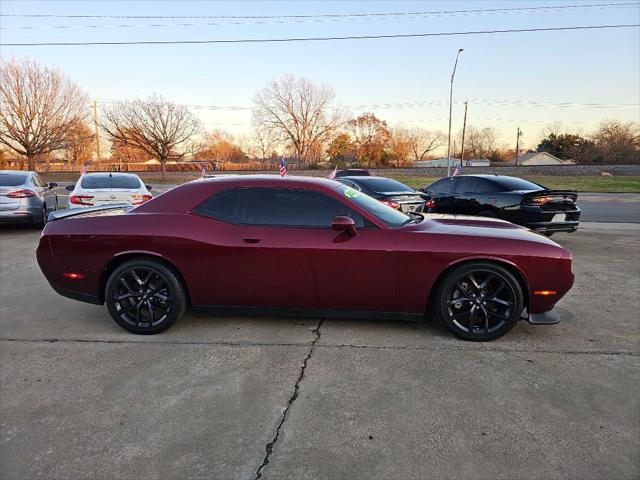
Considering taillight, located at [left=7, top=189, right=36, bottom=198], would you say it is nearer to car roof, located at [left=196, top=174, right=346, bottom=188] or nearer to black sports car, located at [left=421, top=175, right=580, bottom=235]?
car roof, located at [left=196, top=174, right=346, bottom=188]

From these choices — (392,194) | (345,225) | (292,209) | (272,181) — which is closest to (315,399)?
(345,225)

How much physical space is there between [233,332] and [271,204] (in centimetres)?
125

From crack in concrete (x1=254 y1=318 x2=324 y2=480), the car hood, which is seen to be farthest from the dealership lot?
the car hood

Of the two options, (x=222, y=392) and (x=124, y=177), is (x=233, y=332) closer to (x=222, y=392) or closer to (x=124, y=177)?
(x=222, y=392)

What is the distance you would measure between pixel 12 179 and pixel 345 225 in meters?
9.37

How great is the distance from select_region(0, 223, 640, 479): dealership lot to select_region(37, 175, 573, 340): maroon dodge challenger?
29cm

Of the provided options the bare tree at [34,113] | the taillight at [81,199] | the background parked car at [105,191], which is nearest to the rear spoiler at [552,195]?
the background parked car at [105,191]

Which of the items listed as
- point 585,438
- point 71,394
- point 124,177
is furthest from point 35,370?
point 124,177

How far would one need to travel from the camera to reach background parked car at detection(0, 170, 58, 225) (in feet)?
30.1

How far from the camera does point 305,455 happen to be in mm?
2281

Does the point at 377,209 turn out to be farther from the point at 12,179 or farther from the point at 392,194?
the point at 12,179

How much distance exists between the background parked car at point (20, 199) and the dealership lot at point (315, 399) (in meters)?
6.20

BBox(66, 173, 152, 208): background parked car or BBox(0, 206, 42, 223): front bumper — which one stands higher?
BBox(66, 173, 152, 208): background parked car

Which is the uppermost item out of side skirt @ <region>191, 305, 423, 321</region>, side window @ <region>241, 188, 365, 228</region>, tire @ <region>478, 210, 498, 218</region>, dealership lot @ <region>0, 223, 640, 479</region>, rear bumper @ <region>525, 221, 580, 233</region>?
side window @ <region>241, 188, 365, 228</region>
